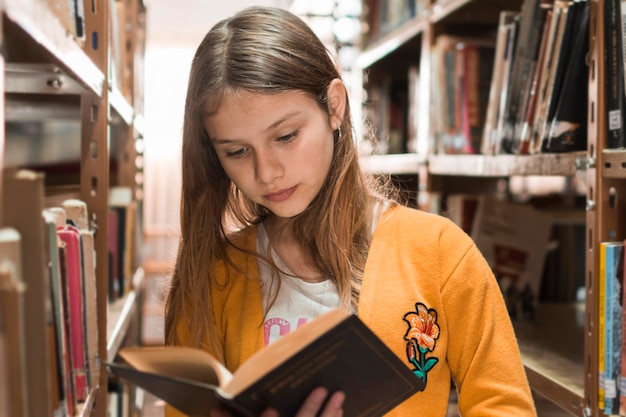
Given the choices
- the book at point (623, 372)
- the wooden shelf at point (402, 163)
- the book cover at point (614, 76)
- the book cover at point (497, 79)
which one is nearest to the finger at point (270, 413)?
the book at point (623, 372)

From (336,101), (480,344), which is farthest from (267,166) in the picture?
(480,344)

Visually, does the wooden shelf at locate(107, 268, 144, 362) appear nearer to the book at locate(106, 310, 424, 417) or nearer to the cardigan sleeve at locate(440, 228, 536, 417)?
the book at locate(106, 310, 424, 417)

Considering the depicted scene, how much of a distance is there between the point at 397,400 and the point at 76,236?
0.46 meters

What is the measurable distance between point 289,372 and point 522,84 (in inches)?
40.3

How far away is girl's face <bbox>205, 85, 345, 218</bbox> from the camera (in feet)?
3.49

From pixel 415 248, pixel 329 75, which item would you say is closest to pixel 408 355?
pixel 415 248

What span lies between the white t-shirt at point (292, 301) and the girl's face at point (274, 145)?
149mm

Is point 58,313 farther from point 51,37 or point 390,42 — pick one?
point 390,42

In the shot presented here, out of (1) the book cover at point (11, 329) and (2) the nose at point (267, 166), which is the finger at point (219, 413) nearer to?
(1) the book cover at point (11, 329)

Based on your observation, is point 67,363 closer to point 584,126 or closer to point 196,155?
point 196,155

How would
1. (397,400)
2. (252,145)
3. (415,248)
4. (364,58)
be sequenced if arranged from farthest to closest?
(364,58), (415,248), (252,145), (397,400)

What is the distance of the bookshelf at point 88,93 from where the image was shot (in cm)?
71

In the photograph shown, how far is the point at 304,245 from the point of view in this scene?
1.27 meters

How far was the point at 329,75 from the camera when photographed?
3.94ft
